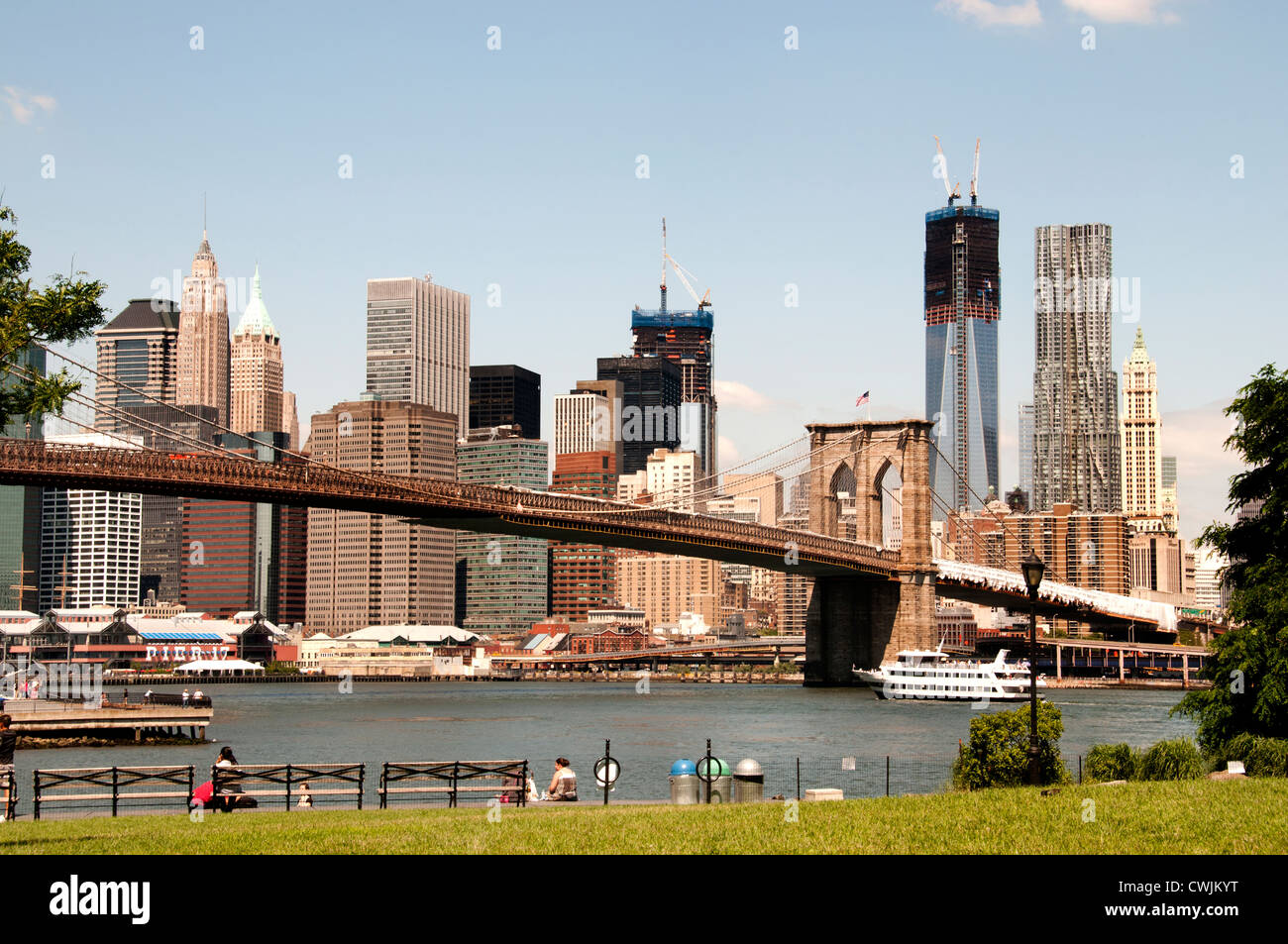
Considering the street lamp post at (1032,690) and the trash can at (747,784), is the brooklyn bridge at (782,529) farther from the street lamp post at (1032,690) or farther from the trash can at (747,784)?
the street lamp post at (1032,690)

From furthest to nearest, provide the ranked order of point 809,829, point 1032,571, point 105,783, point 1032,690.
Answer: point 105,783
point 1032,571
point 1032,690
point 809,829

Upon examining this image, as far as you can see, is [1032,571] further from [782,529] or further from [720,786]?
[782,529]

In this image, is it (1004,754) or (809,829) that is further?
(1004,754)

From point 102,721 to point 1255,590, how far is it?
4178cm

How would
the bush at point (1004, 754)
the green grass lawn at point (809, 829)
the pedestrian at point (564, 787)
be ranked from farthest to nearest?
1. the pedestrian at point (564, 787)
2. the bush at point (1004, 754)
3. the green grass lawn at point (809, 829)

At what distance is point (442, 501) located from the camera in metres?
80.1

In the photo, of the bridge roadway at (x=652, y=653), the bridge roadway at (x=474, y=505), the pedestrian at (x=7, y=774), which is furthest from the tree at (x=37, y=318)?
the bridge roadway at (x=652, y=653)

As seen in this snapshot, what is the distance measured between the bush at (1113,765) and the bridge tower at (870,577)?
76.2 metres

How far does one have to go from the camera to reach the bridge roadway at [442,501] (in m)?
66.3

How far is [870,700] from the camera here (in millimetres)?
89812

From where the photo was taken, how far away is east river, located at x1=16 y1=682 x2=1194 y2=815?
40.5 meters

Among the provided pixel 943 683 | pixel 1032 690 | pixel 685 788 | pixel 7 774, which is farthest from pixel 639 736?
pixel 943 683
